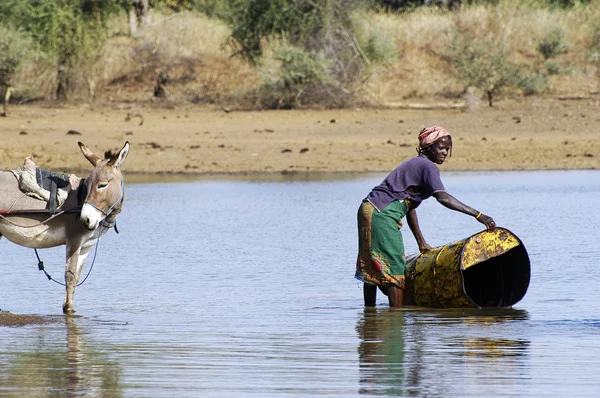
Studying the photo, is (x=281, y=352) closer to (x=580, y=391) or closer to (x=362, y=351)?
(x=362, y=351)

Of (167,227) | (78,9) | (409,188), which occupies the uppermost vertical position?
(78,9)

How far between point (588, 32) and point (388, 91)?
6376 mm

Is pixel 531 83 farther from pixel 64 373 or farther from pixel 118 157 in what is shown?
pixel 64 373

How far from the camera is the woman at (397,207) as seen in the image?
316 inches

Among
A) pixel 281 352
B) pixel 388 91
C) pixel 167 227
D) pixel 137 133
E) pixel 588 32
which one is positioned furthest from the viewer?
pixel 588 32

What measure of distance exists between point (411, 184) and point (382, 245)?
48cm

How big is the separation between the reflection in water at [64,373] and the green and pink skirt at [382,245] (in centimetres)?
207

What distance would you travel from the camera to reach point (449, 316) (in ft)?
27.7

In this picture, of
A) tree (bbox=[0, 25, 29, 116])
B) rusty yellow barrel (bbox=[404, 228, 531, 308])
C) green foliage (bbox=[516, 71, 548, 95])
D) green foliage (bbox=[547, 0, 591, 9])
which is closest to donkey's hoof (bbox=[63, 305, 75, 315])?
rusty yellow barrel (bbox=[404, 228, 531, 308])

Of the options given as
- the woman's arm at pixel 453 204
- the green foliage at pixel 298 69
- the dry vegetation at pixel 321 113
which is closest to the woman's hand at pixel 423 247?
the woman's arm at pixel 453 204

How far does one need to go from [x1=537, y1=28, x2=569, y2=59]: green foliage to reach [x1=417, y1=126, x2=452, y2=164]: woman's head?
2181cm

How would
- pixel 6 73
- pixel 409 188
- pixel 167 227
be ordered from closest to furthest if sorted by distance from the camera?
pixel 409 188 < pixel 167 227 < pixel 6 73

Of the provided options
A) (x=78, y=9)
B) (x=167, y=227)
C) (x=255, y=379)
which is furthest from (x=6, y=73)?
(x=255, y=379)

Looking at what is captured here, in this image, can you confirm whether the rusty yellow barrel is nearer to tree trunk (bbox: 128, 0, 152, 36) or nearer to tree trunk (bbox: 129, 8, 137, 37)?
tree trunk (bbox: 128, 0, 152, 36)
